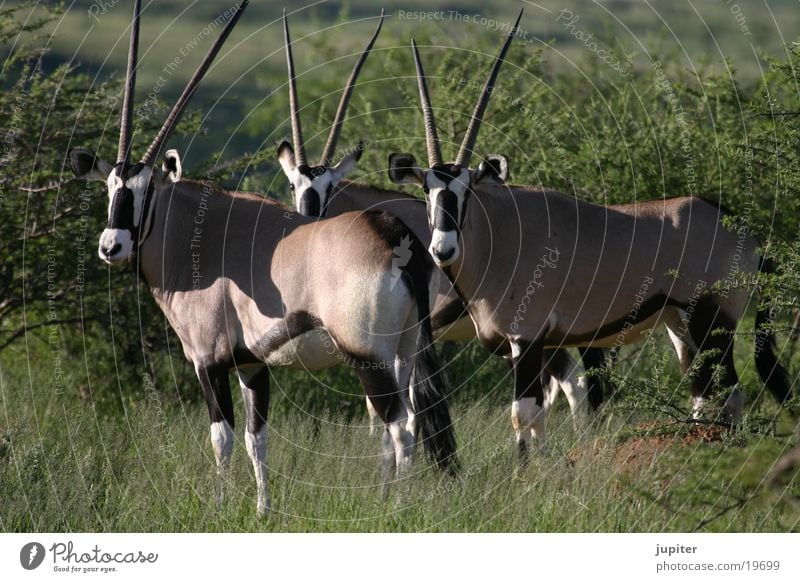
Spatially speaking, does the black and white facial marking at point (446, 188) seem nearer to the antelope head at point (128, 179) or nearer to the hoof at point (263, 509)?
the antelope head at point (128, 179)

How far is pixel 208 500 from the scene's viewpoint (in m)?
8.71

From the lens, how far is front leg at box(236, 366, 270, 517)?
29.0 feet

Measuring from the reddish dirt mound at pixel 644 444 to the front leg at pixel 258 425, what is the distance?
7.58 feet

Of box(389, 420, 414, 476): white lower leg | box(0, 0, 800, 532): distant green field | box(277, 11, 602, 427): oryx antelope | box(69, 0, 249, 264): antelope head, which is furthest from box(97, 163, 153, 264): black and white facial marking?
box(277, 11, 602, 427): oryx antelope

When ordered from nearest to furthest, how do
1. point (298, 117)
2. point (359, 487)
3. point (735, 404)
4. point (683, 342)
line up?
point (359, 487)
point (735, 404)
point (683, 342)
point (298, 117)

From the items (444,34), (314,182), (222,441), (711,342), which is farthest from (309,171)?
(444,34)

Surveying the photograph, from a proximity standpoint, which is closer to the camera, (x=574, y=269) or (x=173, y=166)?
(x=173, y=166)

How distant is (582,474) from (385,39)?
15867 millimetres

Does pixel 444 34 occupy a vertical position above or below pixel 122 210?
above

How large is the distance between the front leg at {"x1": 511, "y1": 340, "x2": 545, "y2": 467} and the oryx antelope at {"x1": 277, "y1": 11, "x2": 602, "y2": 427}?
3.01ft

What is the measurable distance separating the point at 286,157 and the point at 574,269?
3396mm

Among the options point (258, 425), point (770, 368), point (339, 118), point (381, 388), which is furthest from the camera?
point (339, 118)

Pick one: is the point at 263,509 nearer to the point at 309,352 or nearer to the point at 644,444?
the point at 309,352

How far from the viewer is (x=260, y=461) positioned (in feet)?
29.6
